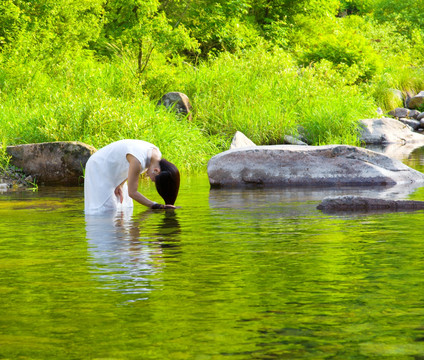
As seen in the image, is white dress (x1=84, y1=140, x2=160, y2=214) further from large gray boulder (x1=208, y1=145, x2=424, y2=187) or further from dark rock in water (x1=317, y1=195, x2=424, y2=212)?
large gray boulder (x1=208, y1=145, x2=424, y2=187)

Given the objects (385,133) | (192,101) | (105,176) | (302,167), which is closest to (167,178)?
(105,176)

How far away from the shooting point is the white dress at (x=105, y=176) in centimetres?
995

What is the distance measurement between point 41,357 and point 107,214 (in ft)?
20.6

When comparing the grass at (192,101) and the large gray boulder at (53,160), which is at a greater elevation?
the grass at (192,101)

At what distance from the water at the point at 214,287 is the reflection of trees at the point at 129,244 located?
0.02 m

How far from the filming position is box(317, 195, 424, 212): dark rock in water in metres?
9.73

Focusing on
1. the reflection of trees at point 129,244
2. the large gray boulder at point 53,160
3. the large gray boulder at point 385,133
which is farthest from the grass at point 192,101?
the reflection of trees at point 129,244

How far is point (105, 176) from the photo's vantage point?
10.2 m

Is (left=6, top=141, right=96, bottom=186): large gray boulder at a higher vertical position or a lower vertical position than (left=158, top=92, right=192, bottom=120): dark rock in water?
lower

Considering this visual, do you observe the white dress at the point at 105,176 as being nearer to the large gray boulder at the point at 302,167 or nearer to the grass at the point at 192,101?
the large gray boulder at the point at 302,167

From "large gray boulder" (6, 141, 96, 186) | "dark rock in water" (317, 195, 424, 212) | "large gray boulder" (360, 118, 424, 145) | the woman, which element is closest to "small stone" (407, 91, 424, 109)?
"large gray boulder" (360, 118, 424, 145)

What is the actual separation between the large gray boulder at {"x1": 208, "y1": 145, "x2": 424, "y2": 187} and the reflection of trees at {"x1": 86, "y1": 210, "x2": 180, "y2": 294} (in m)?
3.93

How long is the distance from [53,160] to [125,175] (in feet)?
15.1

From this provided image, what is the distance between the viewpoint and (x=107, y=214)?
32.9 ft
